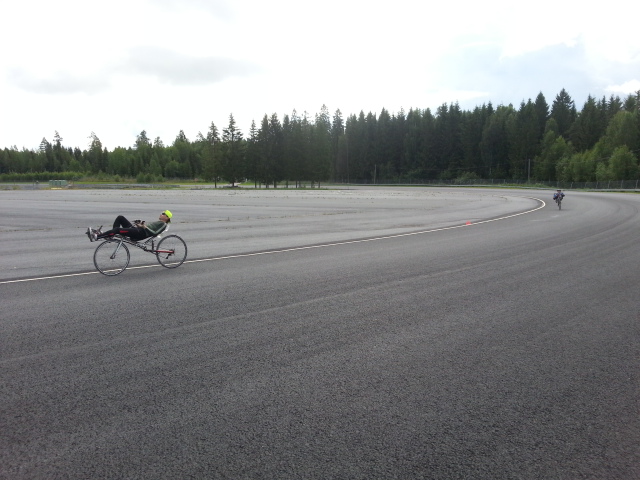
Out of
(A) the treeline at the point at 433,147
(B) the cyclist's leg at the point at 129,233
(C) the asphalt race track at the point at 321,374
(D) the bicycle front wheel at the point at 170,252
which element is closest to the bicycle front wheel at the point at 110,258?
(B) the cyclist's leg at the point at 129,233

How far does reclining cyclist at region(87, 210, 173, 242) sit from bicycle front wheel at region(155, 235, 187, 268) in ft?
1.04

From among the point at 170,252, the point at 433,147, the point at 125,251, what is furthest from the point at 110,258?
the point at 433,147

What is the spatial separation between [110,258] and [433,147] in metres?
129

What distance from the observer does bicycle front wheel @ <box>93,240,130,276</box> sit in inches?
365

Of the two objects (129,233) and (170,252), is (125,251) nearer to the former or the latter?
(129,233)

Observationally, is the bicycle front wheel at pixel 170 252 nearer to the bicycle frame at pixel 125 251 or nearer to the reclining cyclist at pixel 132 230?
the bicycle frame at pixel 125 251

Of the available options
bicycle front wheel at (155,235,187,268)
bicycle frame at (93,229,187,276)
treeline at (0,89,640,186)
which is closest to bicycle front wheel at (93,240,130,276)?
bicycle frame at (93,229,187,276)

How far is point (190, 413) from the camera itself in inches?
144

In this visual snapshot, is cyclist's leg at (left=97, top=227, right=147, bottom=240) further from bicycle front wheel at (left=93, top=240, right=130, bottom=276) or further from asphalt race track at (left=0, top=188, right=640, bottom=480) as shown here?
asphalt race track at (left=0, top=188, right=640, bottom=480)

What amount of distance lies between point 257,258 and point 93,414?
25.3 feet

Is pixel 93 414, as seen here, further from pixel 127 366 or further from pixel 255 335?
pixel 255 335

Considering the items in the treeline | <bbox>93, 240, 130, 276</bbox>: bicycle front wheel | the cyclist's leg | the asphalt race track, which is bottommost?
the asphalt race track

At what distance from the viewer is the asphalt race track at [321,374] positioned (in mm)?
3107

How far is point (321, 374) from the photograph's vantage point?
4.38 m
